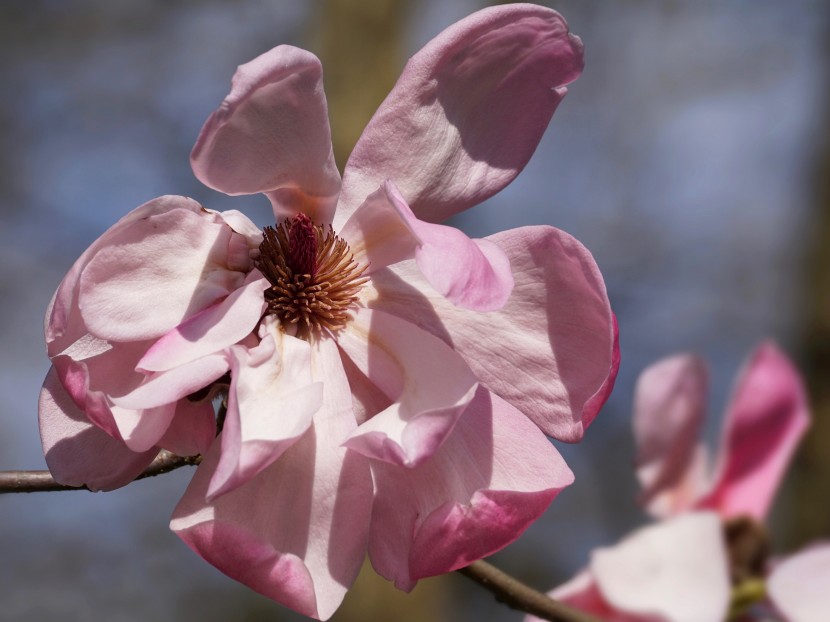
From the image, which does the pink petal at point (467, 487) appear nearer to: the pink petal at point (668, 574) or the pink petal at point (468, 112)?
the pink petal at point (468, 112)

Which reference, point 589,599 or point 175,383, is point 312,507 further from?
point 589,599

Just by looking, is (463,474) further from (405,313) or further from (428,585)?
(428,585)

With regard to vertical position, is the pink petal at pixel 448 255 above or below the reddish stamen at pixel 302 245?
above

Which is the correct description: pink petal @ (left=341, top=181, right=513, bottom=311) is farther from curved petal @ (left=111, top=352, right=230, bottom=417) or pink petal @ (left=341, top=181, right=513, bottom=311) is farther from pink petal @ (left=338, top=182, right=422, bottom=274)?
curved petal @ (left=111, top=352, right=230, bottom=417)

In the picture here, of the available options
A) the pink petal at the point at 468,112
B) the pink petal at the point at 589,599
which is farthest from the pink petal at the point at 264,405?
the pink petal at the point at 589,599

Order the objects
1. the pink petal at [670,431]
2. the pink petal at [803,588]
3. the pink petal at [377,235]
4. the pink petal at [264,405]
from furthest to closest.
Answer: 1. the pink petal at [670,431]
2. the pink petal at [803,588]
3. the pink petal at [377,235]
4. the pink petal at [264,405]

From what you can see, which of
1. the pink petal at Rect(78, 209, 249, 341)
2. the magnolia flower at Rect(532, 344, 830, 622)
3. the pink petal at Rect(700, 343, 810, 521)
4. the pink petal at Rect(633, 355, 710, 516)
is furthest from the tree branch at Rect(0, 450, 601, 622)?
the pink petal at Rect(700, 343, 810, 521)

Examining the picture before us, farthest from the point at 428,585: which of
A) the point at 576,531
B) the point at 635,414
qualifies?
the point at 576,531
